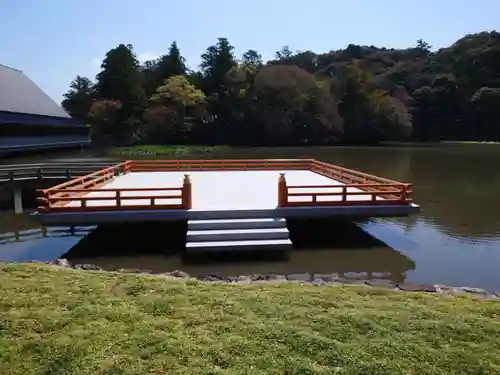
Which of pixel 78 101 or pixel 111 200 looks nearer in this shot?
Answer: pixel 111 200

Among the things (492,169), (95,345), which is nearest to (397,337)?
(95,345)

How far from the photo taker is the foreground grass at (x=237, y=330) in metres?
3.38

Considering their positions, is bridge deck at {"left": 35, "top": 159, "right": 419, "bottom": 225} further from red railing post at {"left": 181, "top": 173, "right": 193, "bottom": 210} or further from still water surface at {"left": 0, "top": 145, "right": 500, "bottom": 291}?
still water surface at {"left": 0, "top": 145, "right": 500, "bottom": 291}

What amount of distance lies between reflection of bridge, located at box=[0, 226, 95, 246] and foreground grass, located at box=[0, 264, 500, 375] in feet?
20.5

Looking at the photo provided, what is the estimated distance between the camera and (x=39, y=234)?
37.1 ft

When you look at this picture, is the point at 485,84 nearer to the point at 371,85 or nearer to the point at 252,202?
the point at 371,85

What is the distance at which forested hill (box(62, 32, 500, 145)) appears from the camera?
53.0 m

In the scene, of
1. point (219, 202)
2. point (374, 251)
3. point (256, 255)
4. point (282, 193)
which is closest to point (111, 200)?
point (219, 202)

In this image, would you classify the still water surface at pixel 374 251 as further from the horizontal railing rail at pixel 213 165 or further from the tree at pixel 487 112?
the tree at pixel 487 112

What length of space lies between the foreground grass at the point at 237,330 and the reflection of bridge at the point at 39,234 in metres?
6.26

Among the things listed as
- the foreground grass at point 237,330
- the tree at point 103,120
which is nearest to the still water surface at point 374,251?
the foreground grass at point 237,330

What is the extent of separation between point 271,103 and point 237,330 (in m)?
51.3

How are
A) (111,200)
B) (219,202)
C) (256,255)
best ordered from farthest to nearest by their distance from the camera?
(219,202)
(111,200)
(256,255)

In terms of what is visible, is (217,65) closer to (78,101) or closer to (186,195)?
(78,101)
